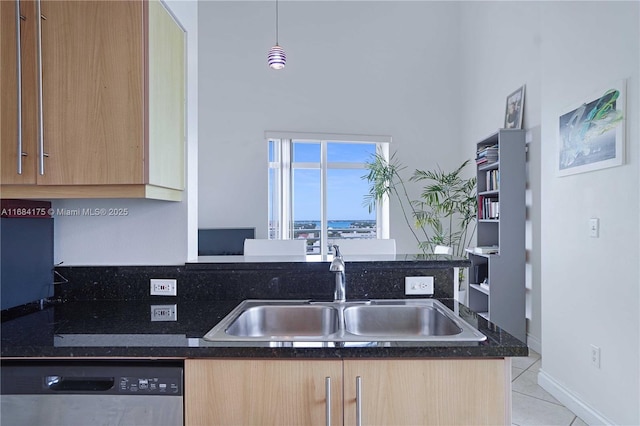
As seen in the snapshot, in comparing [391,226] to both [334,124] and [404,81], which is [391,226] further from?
[404,81]

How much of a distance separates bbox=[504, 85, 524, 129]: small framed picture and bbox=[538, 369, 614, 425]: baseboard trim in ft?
7.30

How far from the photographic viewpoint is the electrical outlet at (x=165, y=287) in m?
1.61

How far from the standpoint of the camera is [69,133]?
4.35 feet

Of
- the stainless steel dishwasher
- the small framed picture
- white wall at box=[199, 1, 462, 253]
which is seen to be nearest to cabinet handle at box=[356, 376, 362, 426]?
the stainless steel dishwasher

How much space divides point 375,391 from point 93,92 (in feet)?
4.58

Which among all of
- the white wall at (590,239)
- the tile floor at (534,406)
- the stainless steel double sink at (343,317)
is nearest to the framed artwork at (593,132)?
the white wall at (590,239)

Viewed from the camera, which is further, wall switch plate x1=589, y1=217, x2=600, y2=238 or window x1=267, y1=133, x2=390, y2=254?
window x1=267, y1=133, x2=390, y2=254

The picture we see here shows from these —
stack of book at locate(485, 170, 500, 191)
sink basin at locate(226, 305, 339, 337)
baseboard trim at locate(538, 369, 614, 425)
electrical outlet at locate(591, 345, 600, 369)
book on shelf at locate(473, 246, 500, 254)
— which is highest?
stack of book at locate(485, 170, 500, 191)

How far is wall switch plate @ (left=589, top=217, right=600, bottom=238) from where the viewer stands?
2.03 metres

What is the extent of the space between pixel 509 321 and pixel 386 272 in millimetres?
2364

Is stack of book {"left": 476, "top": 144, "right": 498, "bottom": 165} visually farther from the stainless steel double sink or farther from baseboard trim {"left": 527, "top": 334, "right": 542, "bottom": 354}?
the stainless steel double sink

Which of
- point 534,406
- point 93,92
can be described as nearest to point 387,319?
point 93,92

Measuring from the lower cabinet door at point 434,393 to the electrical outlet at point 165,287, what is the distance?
0.95m

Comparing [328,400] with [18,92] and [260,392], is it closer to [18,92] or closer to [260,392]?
[260,392]
